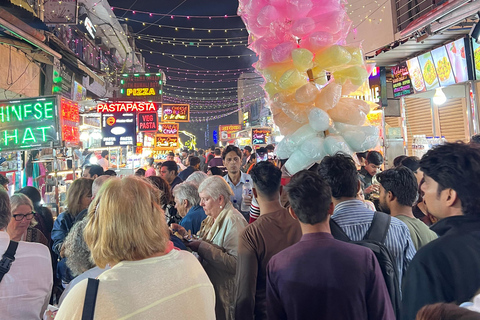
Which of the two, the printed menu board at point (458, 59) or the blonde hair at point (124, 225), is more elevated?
the printed menu board at point (458, 59)

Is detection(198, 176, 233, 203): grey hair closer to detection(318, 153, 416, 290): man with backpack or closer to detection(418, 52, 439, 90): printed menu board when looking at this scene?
detection(318, 153, 416, 290): man with backpack

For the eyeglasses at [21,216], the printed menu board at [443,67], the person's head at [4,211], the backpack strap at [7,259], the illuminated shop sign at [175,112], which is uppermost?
the illuminated shop sign at [175,112]

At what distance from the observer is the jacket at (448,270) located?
4.99 ft

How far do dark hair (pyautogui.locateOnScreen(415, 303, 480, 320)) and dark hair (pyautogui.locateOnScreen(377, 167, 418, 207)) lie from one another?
218 centimetres

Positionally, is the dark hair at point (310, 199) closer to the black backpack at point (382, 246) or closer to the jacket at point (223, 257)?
the black backpack at point (382, 246)

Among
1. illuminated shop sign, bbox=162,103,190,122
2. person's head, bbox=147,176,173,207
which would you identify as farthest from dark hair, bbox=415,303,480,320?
illuminated shop sign, bbox=162,103,190,122

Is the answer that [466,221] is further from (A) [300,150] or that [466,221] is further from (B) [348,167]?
(A) [300,150]

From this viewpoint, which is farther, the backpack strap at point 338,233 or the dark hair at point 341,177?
the dark hair at point 341,177

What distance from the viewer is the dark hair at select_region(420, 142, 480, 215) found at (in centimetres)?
168

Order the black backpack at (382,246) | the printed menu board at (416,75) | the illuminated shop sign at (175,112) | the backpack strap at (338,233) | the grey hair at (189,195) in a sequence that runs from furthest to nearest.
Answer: the illuminated shop sign at (175,112)
the printed menu board at (416,75)
the grey hair at (189,195)
the backpack strap at (338,233)
the black backpack at (382,246)

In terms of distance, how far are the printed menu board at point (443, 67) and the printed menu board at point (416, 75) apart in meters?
0.72

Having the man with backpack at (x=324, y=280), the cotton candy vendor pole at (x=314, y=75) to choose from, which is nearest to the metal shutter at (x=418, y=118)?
the cotton candy vendor pole at (x=314, y=75)

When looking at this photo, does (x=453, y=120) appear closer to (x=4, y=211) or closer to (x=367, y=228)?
(x=367, y=228)

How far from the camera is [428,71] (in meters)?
9.14
